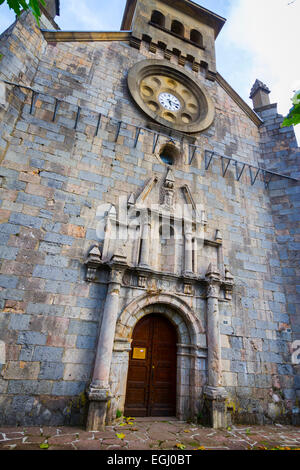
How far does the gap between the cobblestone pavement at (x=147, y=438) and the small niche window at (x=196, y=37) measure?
1435cm

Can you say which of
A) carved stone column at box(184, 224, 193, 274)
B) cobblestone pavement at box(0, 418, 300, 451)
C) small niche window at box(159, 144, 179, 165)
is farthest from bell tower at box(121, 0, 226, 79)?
cobblestone pavement at box(0, 418, 300, 451)

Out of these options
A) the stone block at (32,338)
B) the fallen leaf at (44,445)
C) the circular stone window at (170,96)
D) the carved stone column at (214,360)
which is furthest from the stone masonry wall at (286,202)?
the stone block at (32,338)

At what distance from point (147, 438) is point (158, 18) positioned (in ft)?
49.3

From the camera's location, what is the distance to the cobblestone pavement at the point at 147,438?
157 inches

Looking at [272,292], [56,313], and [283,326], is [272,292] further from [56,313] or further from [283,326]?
[56,313]

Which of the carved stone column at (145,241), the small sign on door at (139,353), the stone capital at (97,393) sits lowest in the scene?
the stone capital at (97,393)

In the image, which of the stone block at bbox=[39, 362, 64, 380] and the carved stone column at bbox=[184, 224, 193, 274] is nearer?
the stone block at bbox=[39, 362, 64, 380]

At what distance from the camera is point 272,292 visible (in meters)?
7.75

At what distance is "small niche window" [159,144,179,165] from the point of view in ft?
27.9

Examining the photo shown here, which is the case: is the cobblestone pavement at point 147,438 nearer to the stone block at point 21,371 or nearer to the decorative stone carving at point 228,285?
the stone block at point 21,371

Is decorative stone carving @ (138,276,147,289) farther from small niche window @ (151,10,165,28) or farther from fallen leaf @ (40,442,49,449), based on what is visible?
small niche window @ (151,10,165,28)

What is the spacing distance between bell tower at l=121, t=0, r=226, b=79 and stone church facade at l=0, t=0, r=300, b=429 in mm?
460
